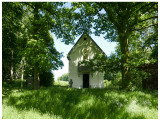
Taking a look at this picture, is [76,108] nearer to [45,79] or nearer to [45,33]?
[45,33]

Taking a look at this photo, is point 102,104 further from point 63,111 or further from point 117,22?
point 117,22

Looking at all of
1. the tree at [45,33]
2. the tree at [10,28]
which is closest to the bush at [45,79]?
the tree at [10,28]

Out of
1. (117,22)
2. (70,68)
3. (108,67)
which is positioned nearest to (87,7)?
(117,22)

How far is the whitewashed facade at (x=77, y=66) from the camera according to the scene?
19594 millimetres

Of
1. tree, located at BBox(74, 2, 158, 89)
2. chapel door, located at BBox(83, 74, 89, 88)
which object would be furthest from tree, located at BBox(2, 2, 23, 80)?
chapel door, located at BBox(83, 74, 89, 88)

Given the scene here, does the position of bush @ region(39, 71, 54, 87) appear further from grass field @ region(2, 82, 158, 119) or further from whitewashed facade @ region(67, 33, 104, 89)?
grass field @ region(2, 82, 158, 119)

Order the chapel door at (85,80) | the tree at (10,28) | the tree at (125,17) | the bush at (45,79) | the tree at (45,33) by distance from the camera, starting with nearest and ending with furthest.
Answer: the tree at (125,17) < the tree at (45,33) < the tree at (10,28) < the bush at (45,79) < the chapel door at (85,80)

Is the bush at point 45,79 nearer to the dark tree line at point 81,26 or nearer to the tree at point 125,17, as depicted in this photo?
the dark tree line at point 81,26

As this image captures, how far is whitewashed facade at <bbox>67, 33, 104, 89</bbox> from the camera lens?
19.6 metres

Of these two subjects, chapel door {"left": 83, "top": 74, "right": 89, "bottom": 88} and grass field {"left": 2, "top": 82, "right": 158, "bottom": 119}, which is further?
chapel door {"left": 83, "top": 74, "right": 89, "bottom": 88}

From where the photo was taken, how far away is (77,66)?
1977 cm

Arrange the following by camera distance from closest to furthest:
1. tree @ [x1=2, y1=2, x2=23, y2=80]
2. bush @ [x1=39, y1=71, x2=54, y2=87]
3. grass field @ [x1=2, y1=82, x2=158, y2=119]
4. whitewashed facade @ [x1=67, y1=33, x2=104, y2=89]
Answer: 1. grass field @ [x1=2, y1=82, x2=158, y2=119]
2. tree @ [x1=2, y1=2, x2=23, y2=80]
3. bush @ [x1=39, y1=71, x2=54, y2=87]
4. whitewashed facade @ [x1=67, y1=33, x2=104, y2=89]

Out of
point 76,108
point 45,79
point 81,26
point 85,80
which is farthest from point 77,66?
point 76,108

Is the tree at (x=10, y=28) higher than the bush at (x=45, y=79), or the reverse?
the tree at (x=10, y=28)
